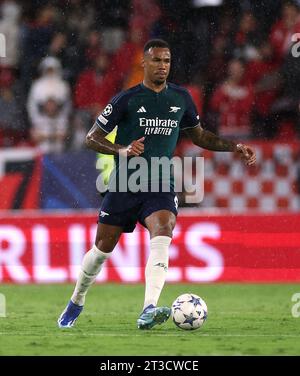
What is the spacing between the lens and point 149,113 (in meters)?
8.24

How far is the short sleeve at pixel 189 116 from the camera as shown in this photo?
27.9ft

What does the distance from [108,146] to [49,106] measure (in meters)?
6.02

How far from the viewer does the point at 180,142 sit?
13.1 m

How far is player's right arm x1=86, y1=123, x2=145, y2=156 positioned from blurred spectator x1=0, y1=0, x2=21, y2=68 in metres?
6.72

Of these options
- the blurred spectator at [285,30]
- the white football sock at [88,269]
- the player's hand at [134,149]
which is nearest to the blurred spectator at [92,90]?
the blurred spectator at [285,30]

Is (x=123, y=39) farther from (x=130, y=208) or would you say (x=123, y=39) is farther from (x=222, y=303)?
(x=130, y=208)

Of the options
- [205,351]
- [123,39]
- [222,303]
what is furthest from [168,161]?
[123,39]

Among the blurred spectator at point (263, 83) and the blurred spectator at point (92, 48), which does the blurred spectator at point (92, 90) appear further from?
the blurred spectator at point (263, 83)

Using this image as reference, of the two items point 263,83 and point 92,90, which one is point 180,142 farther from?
point 92,90

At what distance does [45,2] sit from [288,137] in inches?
163

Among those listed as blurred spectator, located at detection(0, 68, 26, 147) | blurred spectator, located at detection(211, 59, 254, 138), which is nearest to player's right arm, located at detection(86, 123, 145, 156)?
blurred spectator, located at detection(211, 59, 254, 138)

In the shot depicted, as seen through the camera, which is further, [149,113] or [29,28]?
[29,28]

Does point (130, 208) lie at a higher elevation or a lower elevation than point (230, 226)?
lower

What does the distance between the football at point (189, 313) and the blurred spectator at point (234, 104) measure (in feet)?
17.8
